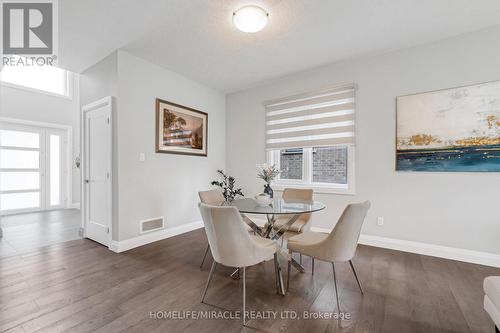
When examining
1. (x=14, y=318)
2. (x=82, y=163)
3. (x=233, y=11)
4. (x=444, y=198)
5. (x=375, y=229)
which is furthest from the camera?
(x=82, y=163)

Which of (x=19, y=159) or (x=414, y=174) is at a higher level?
(x=19, y=159)

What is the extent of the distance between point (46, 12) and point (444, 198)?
5.14m

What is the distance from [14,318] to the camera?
1.63m

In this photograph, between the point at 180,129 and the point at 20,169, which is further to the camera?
the point at 20,169

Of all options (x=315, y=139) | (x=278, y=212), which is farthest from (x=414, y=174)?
(x=278, y=212)

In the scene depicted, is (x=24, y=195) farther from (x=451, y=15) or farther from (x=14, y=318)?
(x=451, y=15)

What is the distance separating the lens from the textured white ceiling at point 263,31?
2.21 metres

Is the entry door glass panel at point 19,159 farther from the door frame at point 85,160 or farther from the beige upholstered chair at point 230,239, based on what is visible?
the beige upholstered chair at point 230,239

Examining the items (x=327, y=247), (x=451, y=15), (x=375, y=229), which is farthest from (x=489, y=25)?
(x=327, y=247)

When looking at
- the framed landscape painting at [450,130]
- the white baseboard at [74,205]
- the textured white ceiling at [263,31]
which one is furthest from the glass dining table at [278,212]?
the white baseboard at [74,205]

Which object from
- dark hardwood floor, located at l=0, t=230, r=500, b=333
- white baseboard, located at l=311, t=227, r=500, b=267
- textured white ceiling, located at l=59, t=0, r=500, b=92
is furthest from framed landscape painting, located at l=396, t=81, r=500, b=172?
dark hardwood floor, located at l=0, t=230, r=500, b=333
